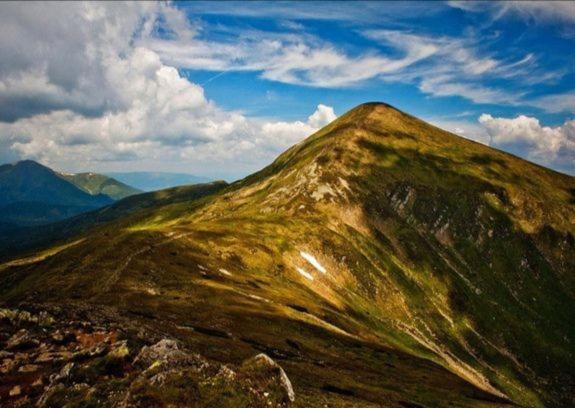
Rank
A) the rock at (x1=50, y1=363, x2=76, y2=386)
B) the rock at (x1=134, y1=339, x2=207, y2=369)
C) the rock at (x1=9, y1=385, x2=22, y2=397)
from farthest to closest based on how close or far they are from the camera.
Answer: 1. the rock at (x1=9, y1=385, x2=22, y2=397)
2. the rock at (x1=50, y1=363, x2=76, y2=386)
3. the rock at (x1=134, y1=339, x2=207, y2=369)

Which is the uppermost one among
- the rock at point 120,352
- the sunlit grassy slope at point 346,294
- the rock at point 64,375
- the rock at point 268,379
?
the rock at point 268,379

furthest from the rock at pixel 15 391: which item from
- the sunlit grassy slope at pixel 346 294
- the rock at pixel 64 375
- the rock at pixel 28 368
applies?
the sunlit grassy slope at pixel 346 294

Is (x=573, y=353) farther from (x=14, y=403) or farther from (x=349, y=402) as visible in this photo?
(x=14, y=403)

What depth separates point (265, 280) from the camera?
342ft

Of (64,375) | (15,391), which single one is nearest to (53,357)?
Answer: (15,391)

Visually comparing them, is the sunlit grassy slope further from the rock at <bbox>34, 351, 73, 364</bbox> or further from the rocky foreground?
the rock at <bbox>34, 351, 73, 364</bbox>

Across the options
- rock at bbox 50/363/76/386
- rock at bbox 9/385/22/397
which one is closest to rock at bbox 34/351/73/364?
rock at bbox 9/385/22/397

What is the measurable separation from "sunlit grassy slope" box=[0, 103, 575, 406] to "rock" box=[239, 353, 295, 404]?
2.91 metres

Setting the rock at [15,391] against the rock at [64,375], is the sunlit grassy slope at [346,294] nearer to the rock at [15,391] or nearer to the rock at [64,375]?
the rock at [64,375]

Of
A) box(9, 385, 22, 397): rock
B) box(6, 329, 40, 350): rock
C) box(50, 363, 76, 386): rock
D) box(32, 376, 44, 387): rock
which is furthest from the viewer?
box(6, 329, 40, 350): rock

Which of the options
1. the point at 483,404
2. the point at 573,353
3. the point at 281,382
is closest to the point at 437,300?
the point at 573,353

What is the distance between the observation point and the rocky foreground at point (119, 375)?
23.6 meters

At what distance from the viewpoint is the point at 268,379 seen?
27.5 m

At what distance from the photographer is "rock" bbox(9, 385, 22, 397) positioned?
1070 inches
